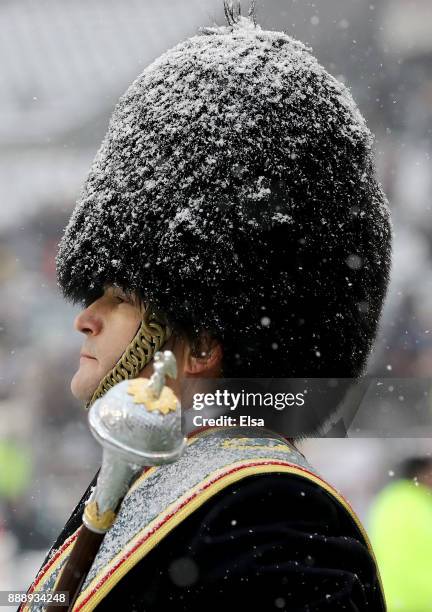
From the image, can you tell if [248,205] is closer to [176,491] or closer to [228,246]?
[228,246]

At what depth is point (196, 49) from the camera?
125cm

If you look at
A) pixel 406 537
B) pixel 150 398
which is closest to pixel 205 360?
pixel 150 398

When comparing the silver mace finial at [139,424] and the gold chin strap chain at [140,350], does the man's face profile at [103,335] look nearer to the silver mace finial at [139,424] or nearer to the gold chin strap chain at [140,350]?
the gold chin strap chain at [140,350]

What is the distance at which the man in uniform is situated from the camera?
108 cm

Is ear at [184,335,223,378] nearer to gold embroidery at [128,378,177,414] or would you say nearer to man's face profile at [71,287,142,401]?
man's face profile at [71,287,142,401]

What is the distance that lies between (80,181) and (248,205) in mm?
3006

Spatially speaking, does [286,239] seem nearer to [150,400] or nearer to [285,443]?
[285,443]

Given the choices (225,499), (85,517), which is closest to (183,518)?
(225,499)

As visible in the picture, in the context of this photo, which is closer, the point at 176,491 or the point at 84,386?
the point at 176,491

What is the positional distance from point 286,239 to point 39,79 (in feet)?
13.3

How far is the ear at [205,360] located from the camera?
119 cm

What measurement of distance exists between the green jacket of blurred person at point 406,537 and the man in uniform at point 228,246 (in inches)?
60.8

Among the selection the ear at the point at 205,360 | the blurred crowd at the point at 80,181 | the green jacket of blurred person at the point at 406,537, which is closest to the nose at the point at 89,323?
the ear at the point at 205,360

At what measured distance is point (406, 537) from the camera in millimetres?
2719
